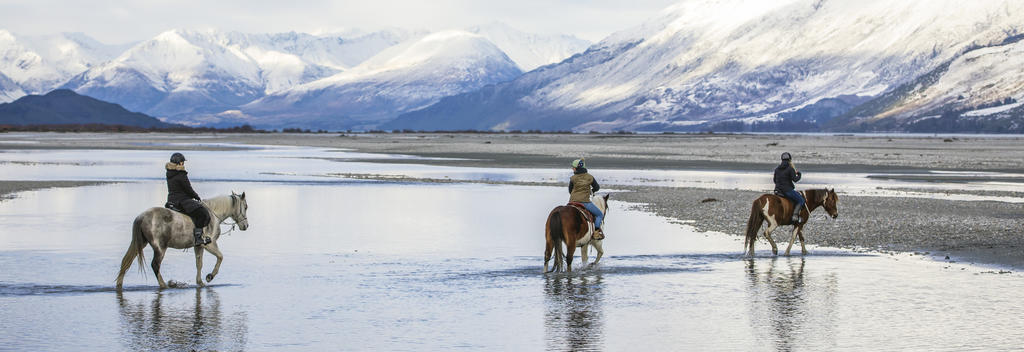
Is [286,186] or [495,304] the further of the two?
[286,186]

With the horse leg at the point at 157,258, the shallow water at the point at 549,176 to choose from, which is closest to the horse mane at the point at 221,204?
the horse leg at the point at 157,258

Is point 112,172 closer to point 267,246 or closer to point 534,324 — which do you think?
point 267,246

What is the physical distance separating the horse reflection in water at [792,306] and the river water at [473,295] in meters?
0.05

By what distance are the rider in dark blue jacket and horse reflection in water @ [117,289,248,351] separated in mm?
12214

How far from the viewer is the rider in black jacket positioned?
64.9ft

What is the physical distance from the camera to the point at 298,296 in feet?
63.9

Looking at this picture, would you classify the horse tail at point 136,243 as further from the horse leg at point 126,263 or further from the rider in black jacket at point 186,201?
the rider in black jacket at point 186,201

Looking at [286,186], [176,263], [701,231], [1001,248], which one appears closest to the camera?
[176,263]

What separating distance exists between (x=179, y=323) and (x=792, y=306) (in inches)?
358

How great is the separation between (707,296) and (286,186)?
3309 cm

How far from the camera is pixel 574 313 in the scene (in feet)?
58.6

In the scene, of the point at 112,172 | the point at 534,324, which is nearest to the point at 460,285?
the point at 534,324

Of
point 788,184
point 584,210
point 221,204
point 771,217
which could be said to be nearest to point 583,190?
point 584,210

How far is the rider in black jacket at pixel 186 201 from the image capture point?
1978 cm
